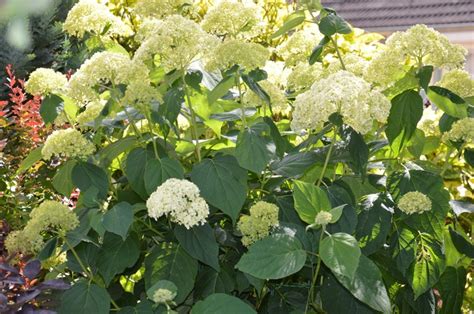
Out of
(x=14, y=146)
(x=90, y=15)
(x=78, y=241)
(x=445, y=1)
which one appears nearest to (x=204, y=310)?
(x=78, y=241)

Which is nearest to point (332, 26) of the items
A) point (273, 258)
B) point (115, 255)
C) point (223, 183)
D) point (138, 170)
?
point (223, 183)

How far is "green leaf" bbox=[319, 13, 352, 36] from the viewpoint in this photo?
8.76 feet

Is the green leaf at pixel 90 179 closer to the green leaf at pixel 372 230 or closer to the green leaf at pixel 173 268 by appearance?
the green leaf at pixel 173 268

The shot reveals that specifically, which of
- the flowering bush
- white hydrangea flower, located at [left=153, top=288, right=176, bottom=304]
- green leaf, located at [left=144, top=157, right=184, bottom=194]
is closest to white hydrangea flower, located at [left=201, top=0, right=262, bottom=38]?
the flowering bush

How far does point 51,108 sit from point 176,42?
47 cm

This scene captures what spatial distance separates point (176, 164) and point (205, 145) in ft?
1.34

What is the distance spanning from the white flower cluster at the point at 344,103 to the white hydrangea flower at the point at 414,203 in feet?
0.80

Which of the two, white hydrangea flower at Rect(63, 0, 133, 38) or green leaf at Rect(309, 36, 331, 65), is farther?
white hydrangea flower at Rect(63, 0, 133, 38)

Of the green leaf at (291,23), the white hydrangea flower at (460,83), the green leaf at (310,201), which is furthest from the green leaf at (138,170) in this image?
the white hydrangea flower at (460,83)

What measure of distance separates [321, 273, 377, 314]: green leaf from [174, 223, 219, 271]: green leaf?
0.33 meters

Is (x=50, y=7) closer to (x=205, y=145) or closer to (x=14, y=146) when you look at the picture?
(x=14, y=146)

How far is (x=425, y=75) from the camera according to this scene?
256 centimetres

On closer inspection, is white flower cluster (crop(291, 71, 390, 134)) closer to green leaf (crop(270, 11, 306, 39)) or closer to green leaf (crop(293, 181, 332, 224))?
green leaf (crop(293, 181, 332, 224))

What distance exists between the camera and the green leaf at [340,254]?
213 centimetres
